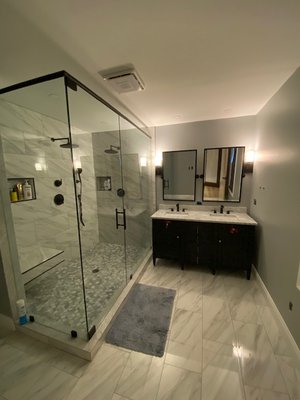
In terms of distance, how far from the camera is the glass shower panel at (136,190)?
9.14ft

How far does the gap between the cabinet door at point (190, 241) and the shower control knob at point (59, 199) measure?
200 centimetres

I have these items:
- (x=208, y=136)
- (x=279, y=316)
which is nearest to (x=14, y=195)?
(x=208, y=136)

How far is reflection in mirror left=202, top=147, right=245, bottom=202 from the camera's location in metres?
2.78

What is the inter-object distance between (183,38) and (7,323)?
295 centimetres

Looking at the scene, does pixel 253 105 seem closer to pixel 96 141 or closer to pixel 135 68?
pixel 135 68

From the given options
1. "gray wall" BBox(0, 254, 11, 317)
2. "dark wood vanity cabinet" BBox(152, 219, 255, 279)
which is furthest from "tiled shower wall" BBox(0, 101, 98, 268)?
"dark wood vanity cabinet" BBox(152, 219, 255, 279)

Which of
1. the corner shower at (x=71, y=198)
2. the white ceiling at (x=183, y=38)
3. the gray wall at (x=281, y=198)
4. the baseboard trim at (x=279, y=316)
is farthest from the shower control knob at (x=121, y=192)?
the baseboard trim at (x=279, y=316)

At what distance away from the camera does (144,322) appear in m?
1.75

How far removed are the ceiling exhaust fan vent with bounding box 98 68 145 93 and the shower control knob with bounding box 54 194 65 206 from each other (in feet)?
6.01

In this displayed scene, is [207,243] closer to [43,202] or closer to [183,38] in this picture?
[183,38]

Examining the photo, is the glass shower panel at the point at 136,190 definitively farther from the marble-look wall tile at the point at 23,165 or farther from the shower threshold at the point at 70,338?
the marble-look wall tile at the point at 23,165

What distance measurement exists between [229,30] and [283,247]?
6.30 ft

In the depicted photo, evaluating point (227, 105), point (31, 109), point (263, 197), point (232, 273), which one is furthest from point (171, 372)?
point (31, 109)

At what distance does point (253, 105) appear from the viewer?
228cm
